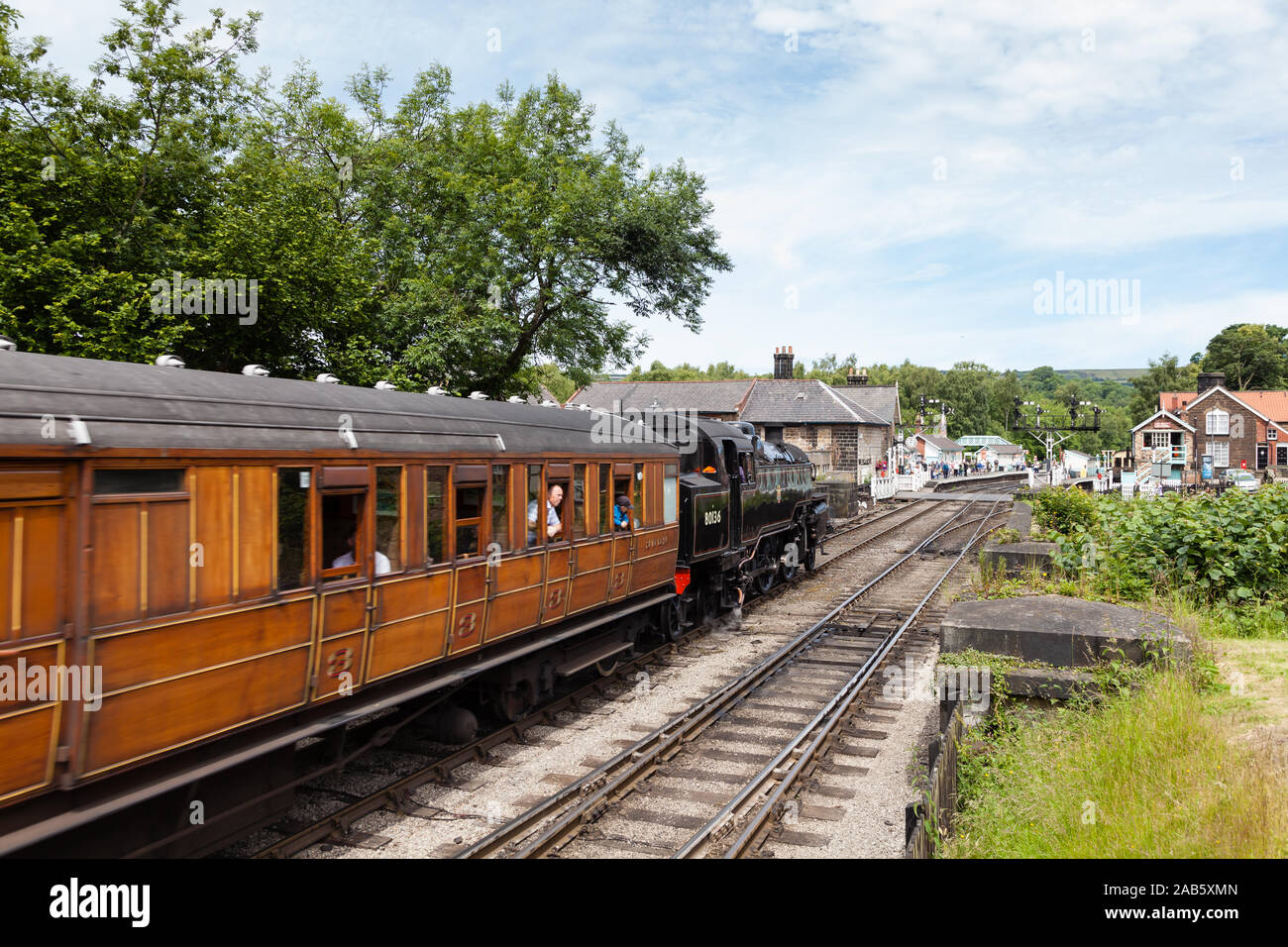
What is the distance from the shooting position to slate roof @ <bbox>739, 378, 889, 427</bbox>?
51.9 meters

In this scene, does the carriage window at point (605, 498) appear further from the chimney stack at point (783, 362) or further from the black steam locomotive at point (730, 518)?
the chimney stack at point (783, 362)

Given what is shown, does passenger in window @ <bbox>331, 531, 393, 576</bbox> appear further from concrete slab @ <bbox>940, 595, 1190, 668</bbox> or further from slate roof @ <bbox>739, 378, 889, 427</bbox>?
slate roof @ <bbox>739, 378, 889, 427</bbox>

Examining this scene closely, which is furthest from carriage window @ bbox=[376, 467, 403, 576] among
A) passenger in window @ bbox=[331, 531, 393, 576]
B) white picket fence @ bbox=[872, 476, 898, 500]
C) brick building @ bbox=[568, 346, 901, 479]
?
brick building @ bbox=[568, 346, 901, 479]

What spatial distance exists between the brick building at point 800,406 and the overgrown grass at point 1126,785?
41.8 meters

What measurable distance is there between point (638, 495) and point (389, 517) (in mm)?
5148

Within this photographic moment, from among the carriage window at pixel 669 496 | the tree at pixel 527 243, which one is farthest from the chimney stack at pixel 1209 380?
the carriage window at pixel 669 496

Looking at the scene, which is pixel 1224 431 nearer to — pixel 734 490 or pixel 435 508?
pixel 734 490

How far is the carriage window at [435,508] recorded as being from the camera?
7449 millimetres

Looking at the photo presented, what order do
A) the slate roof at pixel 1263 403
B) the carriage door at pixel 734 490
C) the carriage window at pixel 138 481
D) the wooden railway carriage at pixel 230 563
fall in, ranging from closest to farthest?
1. the wooden railway carriage at pixel 230 563
2. the carriage window at pixel 138 481
3. the carriage door at pixel 734 490
4. the slate roof at pixel 1263 403

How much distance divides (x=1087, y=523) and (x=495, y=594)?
11.8m

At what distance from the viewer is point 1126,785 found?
532 cm

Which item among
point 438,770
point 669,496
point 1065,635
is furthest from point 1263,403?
point 438,770

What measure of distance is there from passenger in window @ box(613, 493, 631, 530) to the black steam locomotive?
2.35 m
